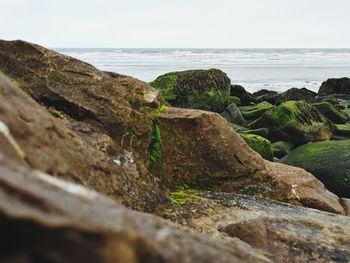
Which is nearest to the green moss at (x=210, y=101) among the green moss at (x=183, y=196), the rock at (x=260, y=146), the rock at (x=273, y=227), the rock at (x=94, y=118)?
the rock at (x=260, y=146)

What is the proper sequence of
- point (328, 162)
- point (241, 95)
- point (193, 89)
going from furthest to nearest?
1. point (241, 95)
2. point (193, 89)
3. point (328, 162)

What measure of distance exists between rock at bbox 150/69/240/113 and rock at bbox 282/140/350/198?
201 inches

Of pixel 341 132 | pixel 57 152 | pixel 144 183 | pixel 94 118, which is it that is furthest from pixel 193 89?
pixel 57 152

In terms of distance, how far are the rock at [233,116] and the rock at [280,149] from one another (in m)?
2.91

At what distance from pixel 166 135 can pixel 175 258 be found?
4418 mm

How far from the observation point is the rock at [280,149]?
1211 cm

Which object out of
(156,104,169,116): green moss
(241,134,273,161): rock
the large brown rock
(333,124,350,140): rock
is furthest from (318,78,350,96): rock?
the large brown rock

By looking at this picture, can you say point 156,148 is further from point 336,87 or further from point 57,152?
point 336,87

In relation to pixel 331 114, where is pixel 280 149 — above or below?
below

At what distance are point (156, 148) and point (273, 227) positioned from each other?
6.21ft

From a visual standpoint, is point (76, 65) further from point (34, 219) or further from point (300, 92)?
point (300, 92)

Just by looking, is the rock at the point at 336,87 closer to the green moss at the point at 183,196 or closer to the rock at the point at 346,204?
the rock at the point at 346,204

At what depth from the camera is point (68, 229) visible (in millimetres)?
1619

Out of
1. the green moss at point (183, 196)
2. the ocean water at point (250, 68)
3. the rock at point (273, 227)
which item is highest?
the green moss at point (183, 196)
